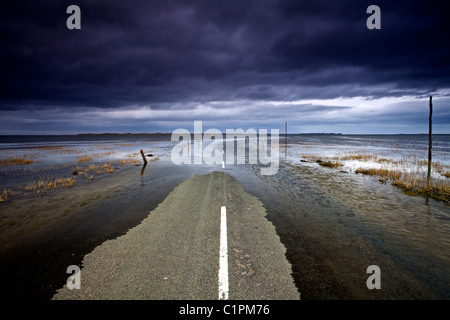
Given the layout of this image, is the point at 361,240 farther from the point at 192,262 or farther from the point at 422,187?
the point at 422,187

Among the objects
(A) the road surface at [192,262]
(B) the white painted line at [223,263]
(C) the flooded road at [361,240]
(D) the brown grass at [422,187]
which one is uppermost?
(D) the brown grass at [422,187]

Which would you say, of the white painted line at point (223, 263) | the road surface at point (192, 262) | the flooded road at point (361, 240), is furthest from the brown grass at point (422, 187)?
the white painted line at point (223, 263)

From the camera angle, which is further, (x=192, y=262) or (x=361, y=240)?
(x=361, y=240)

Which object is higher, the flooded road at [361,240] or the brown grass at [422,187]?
the brown grass at [422,187]

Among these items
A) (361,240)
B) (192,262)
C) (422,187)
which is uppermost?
(422,187)

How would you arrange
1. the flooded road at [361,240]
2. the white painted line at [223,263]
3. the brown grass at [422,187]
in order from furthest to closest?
the brown grass at [422,187] < the flooded road at [361,240] < the white painted line at [223,263]

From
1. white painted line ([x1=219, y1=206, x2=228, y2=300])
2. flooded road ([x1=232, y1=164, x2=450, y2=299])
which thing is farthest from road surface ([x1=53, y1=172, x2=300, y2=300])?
flooded road ([x1=232, y1=164, x2=450, y2=299])

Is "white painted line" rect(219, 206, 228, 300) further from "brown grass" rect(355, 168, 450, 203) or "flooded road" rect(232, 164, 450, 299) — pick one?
"brown grass" rect(355, 168, 450, 203)

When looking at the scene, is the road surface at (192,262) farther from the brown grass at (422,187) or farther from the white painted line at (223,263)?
the brown grass at (422,187)

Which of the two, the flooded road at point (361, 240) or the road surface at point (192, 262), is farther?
the flooded road at point (361, 240)

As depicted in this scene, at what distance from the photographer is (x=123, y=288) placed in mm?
4000

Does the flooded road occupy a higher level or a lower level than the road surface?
lower

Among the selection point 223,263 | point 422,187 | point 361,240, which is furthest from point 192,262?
point 422,187
